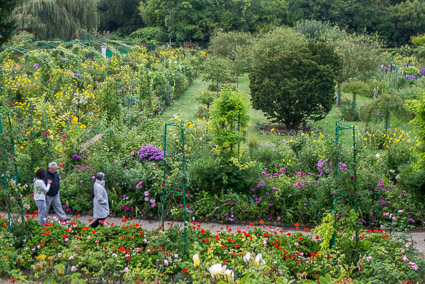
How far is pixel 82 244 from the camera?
659 centimetres

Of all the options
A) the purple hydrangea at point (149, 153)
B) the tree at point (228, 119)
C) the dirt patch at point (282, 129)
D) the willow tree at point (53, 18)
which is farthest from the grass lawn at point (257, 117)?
the willow tree at point (53, 18)

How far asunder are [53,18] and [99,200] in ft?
68.3

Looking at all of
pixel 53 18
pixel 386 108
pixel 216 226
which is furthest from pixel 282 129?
pixel 53 18

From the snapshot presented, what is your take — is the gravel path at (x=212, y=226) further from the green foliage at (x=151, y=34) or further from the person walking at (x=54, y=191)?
the green foliage at (x=151, y=34)

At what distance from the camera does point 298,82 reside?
12711 millimetres

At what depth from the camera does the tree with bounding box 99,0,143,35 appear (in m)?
40.8

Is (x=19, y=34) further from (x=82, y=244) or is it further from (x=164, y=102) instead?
(x=82, y=244)

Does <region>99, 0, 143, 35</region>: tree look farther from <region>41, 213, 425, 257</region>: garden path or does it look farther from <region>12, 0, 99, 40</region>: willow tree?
<region>41, 213, 425, 257</region>: garden path

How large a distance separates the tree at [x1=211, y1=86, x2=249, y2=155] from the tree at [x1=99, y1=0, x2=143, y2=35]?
3455cm

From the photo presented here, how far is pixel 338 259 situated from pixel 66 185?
511 centimetres

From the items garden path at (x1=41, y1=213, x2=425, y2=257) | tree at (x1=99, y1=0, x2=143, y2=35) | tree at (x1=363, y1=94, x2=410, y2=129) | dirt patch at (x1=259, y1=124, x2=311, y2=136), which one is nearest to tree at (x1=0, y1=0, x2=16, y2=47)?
garden path at (x1=41, y1=213, x2=425, y2=257)

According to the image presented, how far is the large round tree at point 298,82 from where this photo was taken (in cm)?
1281

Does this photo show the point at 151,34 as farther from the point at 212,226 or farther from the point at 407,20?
the point at 212,226

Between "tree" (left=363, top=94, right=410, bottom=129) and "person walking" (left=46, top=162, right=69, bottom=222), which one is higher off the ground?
"tree" (left=363, top=94, right=410, bottom=129)
